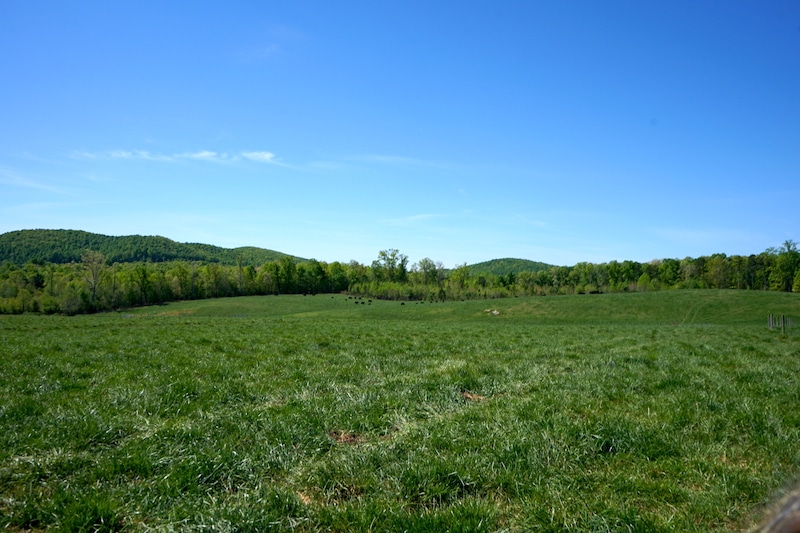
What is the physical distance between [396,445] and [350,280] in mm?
156222

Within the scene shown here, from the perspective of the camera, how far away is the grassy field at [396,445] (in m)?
5.07

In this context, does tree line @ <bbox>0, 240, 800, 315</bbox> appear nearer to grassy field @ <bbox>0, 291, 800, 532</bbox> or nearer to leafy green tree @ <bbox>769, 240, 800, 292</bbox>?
leafy green tree @ <bbox>769, 240, 800, 292</bbox>

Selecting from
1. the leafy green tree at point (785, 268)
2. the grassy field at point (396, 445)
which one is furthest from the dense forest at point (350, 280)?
the grassy field at point (396, 445)

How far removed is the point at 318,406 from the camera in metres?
9.26

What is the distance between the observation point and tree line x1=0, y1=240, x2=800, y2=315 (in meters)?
103

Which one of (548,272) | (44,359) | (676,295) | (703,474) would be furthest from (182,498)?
(548,272)

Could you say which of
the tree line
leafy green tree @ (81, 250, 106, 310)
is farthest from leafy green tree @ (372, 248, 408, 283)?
leafy green tree @ (81, 250, 106, 310)

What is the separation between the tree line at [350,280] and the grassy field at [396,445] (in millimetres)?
104231

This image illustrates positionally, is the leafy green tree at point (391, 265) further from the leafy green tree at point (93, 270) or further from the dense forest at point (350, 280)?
the leafy green tree at point (93, 270)

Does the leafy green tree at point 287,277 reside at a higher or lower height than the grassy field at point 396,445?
higher

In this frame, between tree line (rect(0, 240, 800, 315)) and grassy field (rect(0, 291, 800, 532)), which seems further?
tree line (rect(0, 240, 800, 315))

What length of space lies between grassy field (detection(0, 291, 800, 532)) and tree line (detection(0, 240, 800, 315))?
104m

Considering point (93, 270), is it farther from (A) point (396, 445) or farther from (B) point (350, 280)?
(A) point (396, 445)

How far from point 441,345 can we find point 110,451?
15.1 meters
